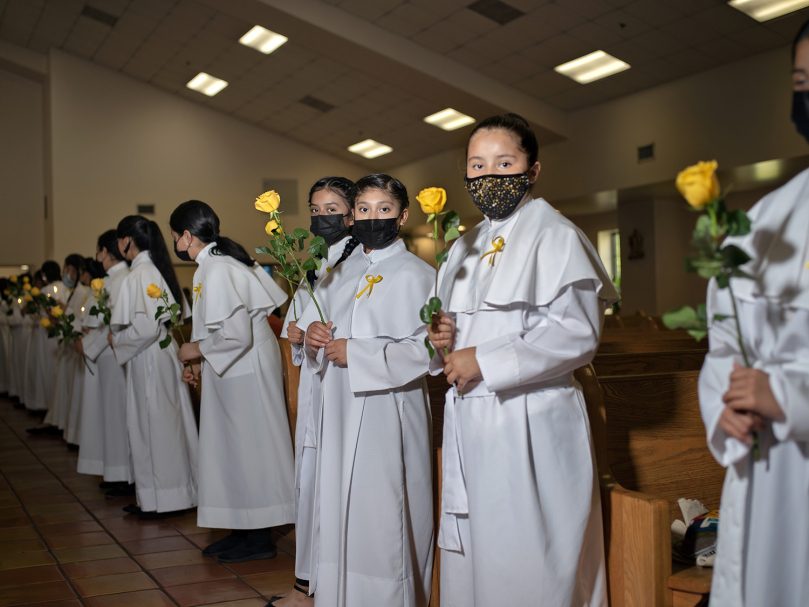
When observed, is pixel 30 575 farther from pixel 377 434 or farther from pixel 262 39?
pixel 262 39

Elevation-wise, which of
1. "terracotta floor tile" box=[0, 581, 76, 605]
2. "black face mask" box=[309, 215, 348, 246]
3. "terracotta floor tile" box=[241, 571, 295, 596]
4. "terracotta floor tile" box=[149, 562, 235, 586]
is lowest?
"terracotta floor tile" box=[149, 562, 235, 586]

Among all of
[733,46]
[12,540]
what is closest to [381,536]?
[12,540]

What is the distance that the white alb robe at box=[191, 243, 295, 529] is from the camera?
423 centimetres

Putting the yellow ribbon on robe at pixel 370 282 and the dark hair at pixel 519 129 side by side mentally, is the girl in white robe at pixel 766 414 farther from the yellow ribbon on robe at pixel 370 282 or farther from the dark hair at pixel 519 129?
the yellow ribbon on robe at pixel 370 282

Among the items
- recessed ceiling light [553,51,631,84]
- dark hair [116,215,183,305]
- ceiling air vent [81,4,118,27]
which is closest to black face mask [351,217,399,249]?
dark hair [116,215,183,305]

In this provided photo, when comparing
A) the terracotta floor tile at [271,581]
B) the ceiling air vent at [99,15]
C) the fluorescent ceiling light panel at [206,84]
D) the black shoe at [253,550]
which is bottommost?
the terracotta floor tile at [271,581]

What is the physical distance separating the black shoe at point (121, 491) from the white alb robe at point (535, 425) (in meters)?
4.17

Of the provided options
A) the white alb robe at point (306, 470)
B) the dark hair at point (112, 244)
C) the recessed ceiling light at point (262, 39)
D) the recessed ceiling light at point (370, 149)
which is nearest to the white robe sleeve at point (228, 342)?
the white alb robe at point (306, 470)

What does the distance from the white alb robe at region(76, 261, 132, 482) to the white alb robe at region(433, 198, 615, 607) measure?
3845 millimetres

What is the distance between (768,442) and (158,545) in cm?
369

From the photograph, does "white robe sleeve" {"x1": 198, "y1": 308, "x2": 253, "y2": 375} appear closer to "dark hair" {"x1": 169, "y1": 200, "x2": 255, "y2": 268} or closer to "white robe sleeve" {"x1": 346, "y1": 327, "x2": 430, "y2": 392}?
"dark hair" {"x1": 169, "y1": 200, "x2": 255, "y2": 268}

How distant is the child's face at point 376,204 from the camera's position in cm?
308

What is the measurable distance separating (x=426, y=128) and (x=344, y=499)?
13.0 m

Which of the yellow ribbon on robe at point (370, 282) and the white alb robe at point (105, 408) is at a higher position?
the yellow ribbon on robe at point (370, 282)
